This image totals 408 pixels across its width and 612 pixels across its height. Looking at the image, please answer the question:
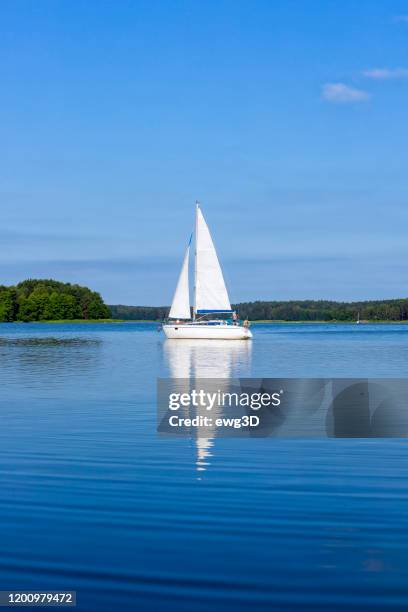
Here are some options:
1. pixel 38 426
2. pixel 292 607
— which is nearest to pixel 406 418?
pixel 38 426

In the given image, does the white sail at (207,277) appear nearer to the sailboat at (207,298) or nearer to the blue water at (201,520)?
the sailboat at (207,298)

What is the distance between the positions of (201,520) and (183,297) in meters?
88.3

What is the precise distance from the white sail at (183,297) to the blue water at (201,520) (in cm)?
7837

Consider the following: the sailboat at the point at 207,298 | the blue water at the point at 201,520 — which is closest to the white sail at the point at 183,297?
the sailboat at the point at 207,298

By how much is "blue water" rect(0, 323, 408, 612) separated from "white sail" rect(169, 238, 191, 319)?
7837 centimetres

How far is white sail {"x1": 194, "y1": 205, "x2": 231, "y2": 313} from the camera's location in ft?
315

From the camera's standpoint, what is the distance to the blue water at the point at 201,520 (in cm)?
827

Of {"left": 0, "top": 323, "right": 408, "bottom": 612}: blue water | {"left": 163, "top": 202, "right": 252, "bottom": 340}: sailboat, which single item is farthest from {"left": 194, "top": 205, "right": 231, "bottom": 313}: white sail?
{"left": 0, "top": 323, "right": 408, "bottom": 612}: blue water

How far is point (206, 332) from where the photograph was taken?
319 feet

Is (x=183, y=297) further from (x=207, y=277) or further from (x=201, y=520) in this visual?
(x=201, y=520)

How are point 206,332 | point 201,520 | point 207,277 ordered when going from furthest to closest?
1. point 206,332
2. point 207,277
3. point 201,520

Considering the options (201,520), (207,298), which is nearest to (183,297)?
(207,298)

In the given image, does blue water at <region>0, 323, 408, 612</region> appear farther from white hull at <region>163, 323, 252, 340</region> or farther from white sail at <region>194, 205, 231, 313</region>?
white hull at <region>163, 323, 252, 340</region>

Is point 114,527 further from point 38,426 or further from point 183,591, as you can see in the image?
point 38,426
